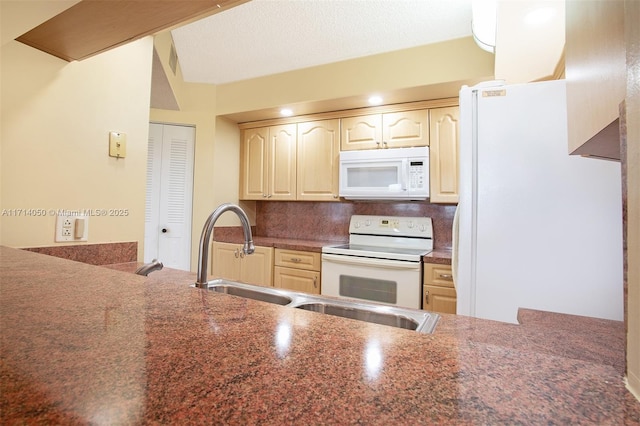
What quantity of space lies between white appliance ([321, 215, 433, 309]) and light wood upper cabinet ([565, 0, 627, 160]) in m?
1.50

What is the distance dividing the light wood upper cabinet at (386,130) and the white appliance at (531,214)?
1165 mm

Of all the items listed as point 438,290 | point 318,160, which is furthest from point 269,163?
point 438,290

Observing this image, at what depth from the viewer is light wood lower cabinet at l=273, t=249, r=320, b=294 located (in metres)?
2.58

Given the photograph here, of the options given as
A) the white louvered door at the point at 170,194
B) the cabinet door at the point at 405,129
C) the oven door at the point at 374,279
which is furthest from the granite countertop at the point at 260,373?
the white louvered door at the point at 170,194

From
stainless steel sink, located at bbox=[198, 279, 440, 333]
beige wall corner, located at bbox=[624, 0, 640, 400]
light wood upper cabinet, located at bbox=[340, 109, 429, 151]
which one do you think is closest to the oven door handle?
light wood upper cabinet, located at bbox=[340, 109, 429, 151]

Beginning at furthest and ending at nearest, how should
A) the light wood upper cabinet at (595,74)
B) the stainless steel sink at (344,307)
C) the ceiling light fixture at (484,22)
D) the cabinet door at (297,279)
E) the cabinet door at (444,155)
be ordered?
the cabinet door at (297,279) → the cabinet door at (444,155) → the ceiling light fixture at (484,22) → the stainless steel sink at (344,307) → the light wood upper cabinet at (595,74)

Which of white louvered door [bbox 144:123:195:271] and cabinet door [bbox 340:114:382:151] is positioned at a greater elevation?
cabinet door [bbox 340:114:382:151]

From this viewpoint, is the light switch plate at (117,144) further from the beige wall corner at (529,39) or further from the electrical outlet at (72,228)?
the beige wall corner at (529,39)

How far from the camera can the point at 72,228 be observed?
1.23 metres

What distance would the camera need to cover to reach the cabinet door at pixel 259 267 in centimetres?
279

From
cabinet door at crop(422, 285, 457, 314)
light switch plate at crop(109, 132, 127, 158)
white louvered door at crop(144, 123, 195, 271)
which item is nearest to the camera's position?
light switch plate at crop(109, 132, 127, 158)

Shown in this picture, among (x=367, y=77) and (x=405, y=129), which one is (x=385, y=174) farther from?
(x=367, y=77)

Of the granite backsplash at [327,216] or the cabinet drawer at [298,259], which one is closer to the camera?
the cabinet drawer at [298,259]

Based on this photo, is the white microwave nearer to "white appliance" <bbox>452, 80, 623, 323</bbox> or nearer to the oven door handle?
the oven door handle
